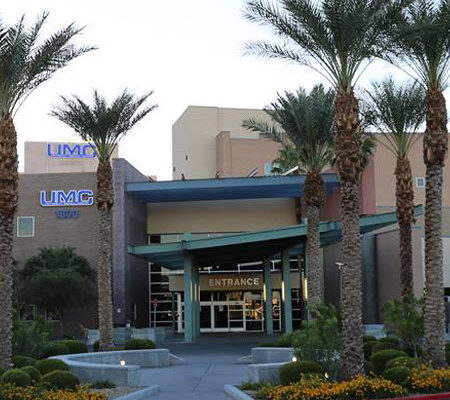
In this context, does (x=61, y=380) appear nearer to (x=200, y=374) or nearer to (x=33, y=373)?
(x=33, y=373)

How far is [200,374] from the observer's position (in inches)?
926

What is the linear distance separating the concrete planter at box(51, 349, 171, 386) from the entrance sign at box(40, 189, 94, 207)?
24.7 metres

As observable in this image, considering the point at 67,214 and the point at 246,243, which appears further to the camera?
the point at 67,214

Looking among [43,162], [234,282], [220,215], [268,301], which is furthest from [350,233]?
[43,162]

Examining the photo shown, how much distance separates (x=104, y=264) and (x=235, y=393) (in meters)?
12.4

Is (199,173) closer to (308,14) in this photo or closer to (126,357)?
(126,357)

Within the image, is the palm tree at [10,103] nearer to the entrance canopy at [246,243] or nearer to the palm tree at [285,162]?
the entrance canopy at [246,243]

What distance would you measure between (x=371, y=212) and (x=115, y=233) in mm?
16740

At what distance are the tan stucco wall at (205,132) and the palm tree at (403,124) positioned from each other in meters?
44.4

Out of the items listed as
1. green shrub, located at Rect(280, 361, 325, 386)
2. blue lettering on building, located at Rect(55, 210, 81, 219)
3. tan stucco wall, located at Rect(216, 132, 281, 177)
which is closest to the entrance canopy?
blue lettering on building, located at Rect(55, 210, 81, 219)

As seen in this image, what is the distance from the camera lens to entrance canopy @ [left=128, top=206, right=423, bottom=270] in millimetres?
38000

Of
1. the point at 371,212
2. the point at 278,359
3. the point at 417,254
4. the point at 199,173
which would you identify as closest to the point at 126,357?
the point at 278,359

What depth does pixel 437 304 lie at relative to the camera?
747 inches

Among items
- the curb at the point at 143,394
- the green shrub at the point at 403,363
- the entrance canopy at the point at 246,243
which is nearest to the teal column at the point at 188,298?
the entrance canopy at the point at 246,243
